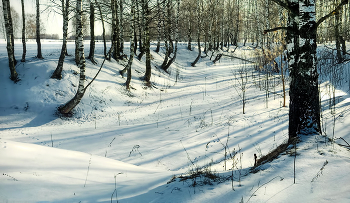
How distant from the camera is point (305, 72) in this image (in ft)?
13.5

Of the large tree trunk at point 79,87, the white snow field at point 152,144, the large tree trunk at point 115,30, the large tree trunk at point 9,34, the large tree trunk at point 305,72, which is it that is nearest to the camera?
the white snow field at point 152,144

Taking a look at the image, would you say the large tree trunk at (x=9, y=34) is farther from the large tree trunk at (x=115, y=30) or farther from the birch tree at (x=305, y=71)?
the birch tree at (x=305, y=71)

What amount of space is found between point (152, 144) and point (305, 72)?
13.6 ft

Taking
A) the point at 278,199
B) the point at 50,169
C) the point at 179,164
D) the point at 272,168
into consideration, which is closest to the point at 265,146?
the point at 179,164

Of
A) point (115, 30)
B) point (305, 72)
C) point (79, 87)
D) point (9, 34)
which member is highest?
point (115, 30)

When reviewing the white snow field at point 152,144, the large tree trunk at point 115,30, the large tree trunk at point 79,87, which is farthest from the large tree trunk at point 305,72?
the large tree trunk at point 115,30

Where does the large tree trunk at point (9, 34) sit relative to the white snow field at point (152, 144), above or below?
above

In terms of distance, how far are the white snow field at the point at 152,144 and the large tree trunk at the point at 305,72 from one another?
0.35 m

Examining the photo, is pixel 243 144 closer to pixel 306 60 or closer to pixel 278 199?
pixel 306 60

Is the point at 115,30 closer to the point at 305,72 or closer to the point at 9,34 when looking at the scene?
the point at 9,34

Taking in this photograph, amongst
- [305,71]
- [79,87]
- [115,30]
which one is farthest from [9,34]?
[305,71]

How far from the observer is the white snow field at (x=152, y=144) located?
2.62 meters

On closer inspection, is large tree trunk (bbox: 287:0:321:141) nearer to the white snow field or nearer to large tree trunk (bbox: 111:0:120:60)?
the white snow field

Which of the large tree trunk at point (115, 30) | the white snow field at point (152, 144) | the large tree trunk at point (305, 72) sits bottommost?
the white snow field at point (152, 144)
